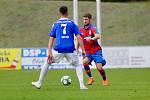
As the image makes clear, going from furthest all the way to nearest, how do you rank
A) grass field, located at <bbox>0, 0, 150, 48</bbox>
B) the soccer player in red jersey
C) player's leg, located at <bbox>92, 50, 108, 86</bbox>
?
grass field, located at <bbox>0, 0, 150, 48</bbox> → player's leg, located at <bbox>92, 50, 108, 86</bbox> → the soccer player in red jersey

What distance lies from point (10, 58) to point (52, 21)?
21560 mm

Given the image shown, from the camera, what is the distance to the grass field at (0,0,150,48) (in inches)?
2132

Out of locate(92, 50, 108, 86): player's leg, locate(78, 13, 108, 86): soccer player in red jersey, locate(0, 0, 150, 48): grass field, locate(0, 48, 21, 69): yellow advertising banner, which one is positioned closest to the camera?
locate(78, 13, 108, 86): soccer player in red jersey

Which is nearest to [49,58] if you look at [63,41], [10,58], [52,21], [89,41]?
[63,41]

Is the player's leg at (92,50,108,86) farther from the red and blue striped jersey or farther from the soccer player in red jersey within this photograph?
the red and blue striped jersey

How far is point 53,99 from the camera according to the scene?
1383 centimetres

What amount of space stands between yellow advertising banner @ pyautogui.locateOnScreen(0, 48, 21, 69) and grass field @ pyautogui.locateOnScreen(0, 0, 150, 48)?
15945 mm

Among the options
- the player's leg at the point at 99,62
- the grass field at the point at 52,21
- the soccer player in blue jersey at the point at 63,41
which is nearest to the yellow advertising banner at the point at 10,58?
the grass field at the point at 52,21

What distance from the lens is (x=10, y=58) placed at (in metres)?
36.1

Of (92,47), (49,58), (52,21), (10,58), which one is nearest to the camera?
(49,58)

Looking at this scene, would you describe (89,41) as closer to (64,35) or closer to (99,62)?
(99,62)

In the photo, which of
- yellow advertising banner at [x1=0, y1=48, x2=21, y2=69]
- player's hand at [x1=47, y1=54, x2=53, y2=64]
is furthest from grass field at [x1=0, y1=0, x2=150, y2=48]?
player's hand at [x1=47, y1=54, x2=53, y2=64]

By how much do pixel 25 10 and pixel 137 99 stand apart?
4620cm

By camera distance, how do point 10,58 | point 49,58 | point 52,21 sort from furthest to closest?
point 52,21, point 10,58, point 49,58
